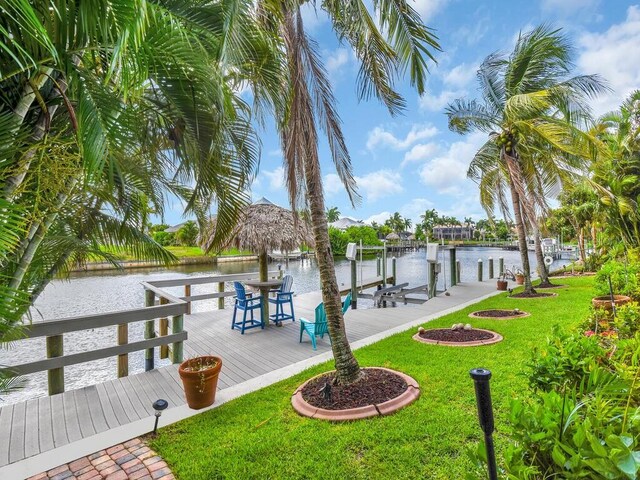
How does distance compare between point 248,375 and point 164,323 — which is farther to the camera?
point 164,323

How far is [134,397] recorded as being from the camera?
12.5 ft

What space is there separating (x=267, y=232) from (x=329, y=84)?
4182 mm

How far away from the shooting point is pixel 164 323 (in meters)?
5.85

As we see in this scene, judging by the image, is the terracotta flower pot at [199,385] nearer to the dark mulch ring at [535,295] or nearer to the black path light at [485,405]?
the black path light at [485,405]

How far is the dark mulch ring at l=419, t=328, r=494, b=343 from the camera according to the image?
5.30m

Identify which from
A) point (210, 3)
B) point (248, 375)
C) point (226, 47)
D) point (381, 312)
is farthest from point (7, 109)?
point (381, 312)

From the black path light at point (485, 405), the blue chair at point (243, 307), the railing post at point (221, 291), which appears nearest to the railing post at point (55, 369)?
the blue chair at point (243, 307)

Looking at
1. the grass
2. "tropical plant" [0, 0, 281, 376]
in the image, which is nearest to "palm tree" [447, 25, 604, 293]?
the grass

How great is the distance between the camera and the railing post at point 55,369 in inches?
145

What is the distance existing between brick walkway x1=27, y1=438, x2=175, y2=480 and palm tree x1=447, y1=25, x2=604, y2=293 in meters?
8.87

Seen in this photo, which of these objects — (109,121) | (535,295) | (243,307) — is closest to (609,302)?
(535,295)

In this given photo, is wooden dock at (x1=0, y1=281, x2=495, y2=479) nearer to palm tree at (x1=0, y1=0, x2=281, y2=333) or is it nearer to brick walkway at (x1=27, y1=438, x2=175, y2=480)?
brick walkway at (x1=27, y1=438, x2=175, y2=480)

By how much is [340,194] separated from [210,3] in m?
2.30

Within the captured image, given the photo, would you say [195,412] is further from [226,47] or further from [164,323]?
[226,47]
